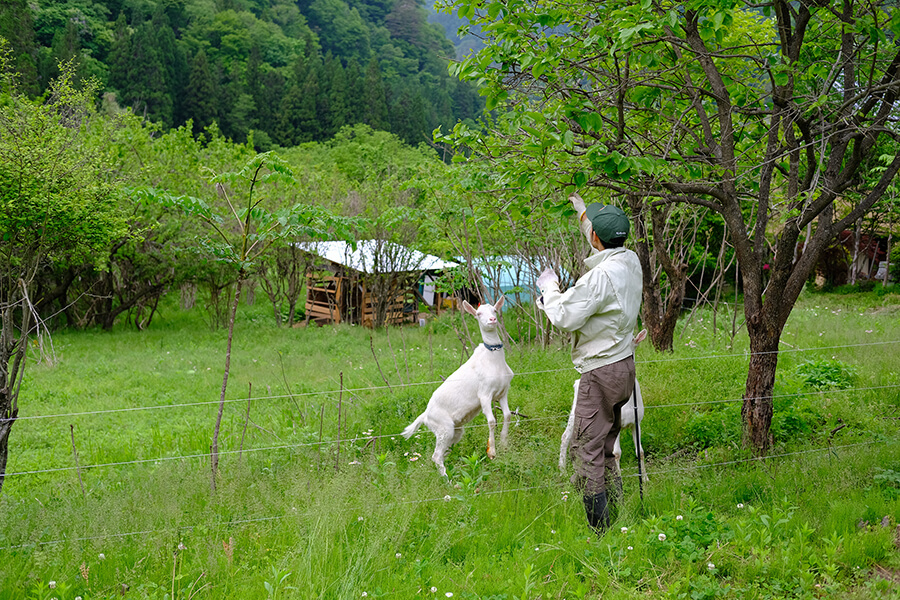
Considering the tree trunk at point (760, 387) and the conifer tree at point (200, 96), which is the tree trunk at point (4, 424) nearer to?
the tree trunk at point (760, 387)

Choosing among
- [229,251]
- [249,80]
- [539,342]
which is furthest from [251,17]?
[229,251]

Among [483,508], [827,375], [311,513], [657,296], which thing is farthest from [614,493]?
[657,296]

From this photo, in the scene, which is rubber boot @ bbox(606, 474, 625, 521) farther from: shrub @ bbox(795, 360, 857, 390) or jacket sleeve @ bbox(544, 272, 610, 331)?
shrub @ bbox(795, 360, 857, 390)

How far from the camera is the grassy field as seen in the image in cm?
378

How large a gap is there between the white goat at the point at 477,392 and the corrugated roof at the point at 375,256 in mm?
16049

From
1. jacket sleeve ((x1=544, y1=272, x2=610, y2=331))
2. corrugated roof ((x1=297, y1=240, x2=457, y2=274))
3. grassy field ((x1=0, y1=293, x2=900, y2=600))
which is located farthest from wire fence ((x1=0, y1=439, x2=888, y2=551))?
corrugated roof ((x1=297, y1=240, x2=457, y2=274))

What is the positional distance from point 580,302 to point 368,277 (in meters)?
18.4

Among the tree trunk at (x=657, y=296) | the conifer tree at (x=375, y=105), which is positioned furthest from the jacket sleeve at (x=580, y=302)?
the conifer tree at (x=375, y=105)

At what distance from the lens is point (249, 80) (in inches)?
2318

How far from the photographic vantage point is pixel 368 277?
22344 millimetres

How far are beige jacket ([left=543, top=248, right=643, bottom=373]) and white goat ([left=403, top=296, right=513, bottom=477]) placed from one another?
0.81 metres

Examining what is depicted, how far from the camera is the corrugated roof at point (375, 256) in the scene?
21.7 metres

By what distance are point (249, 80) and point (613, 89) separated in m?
59.1

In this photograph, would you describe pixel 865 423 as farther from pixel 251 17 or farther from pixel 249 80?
pixel 251 17
